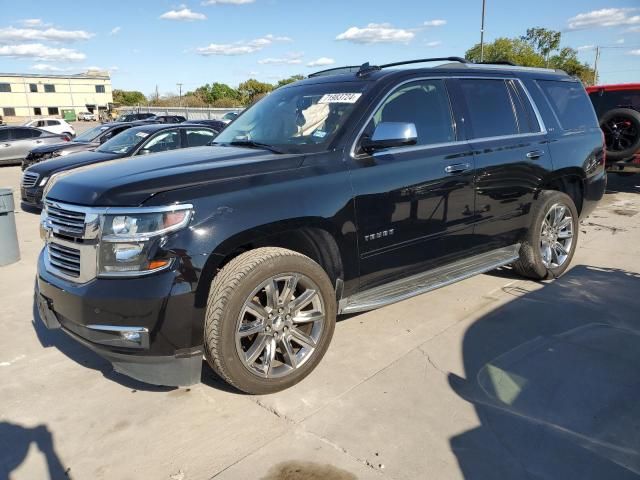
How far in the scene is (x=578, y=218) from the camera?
5570 millimetres

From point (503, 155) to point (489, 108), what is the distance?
1.44ft

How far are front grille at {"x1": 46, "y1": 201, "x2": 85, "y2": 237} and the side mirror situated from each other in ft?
6.08

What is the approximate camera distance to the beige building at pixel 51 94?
80.6 metres

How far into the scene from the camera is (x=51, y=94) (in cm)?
8494

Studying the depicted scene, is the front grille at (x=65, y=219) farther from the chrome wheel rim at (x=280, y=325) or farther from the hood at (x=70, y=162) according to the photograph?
the hood at (x=70, y=162)

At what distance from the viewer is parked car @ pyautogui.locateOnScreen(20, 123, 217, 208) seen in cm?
909

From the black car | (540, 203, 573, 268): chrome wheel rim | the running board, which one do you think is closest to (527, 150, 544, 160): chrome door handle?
(540, 203, 573, 268): chrome wheel rim

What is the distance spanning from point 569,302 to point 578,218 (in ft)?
4.41

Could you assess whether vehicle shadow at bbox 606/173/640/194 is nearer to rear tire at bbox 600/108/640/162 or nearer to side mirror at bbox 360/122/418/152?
rear tire at bbox 600/108/640/162

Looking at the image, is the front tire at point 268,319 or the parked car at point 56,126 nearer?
the front tire at point 268,319

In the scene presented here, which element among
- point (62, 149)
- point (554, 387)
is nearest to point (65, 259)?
point (554, 387)

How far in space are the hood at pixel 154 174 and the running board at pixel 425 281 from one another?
3.50ft

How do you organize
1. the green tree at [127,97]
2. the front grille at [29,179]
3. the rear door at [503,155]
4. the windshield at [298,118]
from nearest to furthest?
the windshield at [298,118] → the rear door at [503,155] → the front grille at [29,179] → the green tree at [127,97]

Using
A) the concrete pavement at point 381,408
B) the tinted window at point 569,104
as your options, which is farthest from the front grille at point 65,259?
the tinted window at point 569,104
